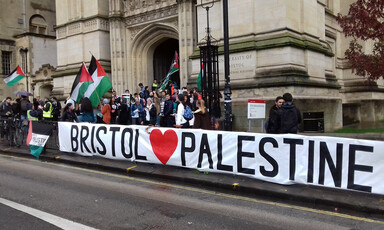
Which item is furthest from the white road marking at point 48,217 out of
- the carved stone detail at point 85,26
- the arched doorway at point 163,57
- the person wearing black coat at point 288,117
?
the arched doorway at point 163,57

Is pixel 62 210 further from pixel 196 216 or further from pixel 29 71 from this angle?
pixel 29 71

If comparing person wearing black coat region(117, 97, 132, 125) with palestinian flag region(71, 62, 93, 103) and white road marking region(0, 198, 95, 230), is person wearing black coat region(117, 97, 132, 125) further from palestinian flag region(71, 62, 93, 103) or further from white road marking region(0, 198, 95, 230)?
white road marking region(0, 198, 95, 230)

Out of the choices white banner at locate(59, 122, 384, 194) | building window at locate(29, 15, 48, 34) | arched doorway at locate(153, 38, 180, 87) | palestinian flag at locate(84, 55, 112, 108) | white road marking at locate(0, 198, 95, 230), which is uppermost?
building window at locate(29, 15, 48, 34)

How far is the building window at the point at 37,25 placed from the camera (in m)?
36.1

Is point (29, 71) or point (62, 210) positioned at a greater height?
point (29, 71)

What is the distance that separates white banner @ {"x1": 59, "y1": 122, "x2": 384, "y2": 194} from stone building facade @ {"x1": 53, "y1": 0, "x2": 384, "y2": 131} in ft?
19.4

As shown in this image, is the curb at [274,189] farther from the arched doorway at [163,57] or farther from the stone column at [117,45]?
the arched doorway at [163,57]

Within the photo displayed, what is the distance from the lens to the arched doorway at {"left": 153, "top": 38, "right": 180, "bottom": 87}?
2232cm

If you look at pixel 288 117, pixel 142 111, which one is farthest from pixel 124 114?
pixel 288 117

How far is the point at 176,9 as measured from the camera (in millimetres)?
18641

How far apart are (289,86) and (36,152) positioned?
934cm

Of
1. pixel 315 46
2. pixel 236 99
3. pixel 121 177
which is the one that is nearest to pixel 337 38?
pixel 315 46

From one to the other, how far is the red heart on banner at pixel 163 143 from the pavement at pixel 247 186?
320mm

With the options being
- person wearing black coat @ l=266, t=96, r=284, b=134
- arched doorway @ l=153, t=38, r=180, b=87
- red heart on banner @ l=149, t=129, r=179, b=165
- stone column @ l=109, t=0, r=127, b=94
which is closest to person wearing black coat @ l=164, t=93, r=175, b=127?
red heart on banner @ l=149, t=129, r=179, b=165
